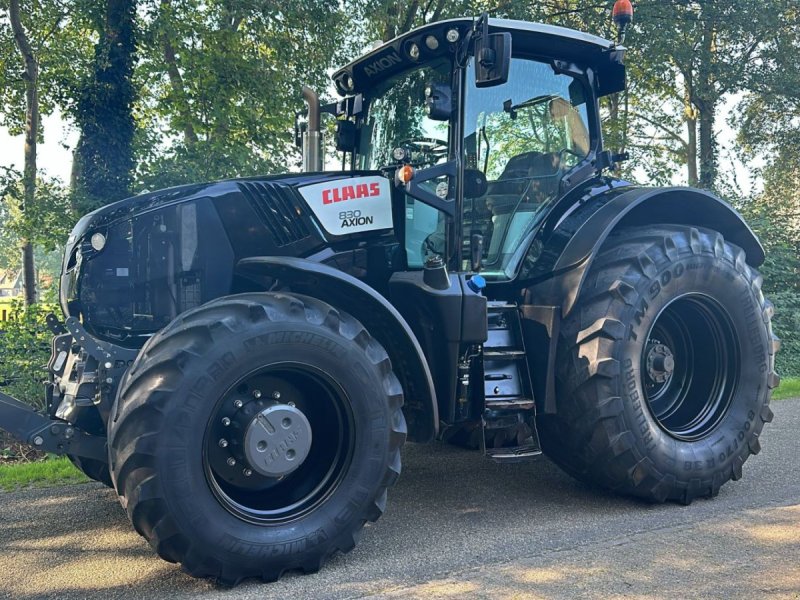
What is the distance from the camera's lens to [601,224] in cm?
408

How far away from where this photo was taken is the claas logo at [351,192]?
3812mm

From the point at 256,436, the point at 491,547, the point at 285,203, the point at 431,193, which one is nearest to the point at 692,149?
the point at 431,193

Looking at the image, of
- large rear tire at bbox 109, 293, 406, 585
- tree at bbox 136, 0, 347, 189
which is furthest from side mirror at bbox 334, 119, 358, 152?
tree at bbox 136, 0, 347, 189

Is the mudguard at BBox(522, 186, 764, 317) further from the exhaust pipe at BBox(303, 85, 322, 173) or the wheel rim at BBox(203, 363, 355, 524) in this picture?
the exhaust pipe at BBox(303, 85, 322, 173)

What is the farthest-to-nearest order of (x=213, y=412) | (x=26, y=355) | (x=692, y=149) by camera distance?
(x=692, y=149), (x=26, y=355), (x=213, y=412)

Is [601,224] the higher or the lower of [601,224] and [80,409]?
the higher

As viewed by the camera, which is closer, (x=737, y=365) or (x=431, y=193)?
(x=431, y=193)

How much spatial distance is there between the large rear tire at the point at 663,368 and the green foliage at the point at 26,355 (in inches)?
207

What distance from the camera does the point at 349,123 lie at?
16.3 ft

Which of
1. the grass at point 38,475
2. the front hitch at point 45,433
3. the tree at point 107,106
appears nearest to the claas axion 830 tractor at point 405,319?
the front hitch at point 45,433

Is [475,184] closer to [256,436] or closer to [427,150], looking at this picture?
[427,150]

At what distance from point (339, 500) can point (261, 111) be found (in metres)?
8.97

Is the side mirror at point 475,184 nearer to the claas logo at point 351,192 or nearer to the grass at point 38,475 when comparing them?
the claas logo at point 351,192

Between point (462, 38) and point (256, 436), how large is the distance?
97.0 inches
